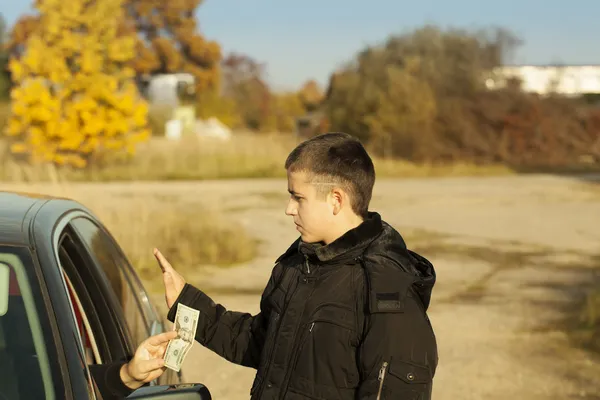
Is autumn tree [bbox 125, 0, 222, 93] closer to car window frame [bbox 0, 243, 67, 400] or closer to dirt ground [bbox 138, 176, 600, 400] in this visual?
dirt ground [bbox 138, 176, 600, 400]

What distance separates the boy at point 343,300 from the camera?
2488 mm

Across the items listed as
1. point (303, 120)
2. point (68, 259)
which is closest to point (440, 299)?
point (68, 259)

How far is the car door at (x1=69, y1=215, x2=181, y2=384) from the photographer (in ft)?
11.5

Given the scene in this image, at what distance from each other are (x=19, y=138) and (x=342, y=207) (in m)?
35.5

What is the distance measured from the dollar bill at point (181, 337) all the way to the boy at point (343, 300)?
203mm

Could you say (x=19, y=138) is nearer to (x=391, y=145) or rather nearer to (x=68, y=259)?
(x=391, y=145)

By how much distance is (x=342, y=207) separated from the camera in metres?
2.72

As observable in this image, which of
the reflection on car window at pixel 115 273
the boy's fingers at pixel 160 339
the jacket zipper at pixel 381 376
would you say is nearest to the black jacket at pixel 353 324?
the jacket zipper at pixel 381 376

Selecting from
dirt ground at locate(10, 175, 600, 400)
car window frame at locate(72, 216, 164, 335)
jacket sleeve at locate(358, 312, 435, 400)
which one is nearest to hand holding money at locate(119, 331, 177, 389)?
jacket sleeve at locate(358, 312, 435, 400)

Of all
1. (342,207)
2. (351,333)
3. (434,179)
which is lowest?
(434,179)

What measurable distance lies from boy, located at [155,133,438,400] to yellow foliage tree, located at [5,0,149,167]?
2564 cm

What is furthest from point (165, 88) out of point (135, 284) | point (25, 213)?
point (25, 213)

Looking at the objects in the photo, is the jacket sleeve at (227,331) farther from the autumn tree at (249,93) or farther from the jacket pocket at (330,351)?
the autumn tree at (249,93)

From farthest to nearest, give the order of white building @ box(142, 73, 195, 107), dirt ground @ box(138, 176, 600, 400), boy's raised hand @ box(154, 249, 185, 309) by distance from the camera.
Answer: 1. white building @ box(142, 73, 195, 107)
2. dirt ground @ box(138, 176, 600, 400)
3. boy's raised hand @ box(154, 249, 185, 309)
